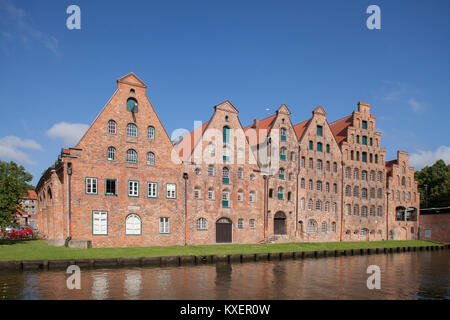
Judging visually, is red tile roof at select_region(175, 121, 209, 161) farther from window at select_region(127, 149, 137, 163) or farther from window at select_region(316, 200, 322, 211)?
window at select_region(316, 200, 322, 211)

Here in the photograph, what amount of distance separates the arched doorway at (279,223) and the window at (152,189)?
52.6ft

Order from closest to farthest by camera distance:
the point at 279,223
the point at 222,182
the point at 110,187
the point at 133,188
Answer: the point at 110,187, the point at 133,188, the point at 222,182, the point at 279,223

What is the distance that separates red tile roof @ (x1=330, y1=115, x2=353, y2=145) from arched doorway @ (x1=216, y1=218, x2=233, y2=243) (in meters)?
22.0

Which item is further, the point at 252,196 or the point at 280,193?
the point at 280,193

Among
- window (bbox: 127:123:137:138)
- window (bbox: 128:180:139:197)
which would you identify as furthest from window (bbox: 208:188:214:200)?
window (bbox: 127:123:137:138)

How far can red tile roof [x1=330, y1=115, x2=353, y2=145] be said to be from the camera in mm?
52894

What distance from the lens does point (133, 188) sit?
35.2m

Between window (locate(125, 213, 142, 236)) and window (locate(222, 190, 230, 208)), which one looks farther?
window (locate(222, 190, 230, 208))

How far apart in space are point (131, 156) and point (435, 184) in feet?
205

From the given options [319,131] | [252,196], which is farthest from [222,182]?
[319,131]

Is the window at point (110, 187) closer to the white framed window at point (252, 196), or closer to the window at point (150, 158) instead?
the window at point (150, 158)

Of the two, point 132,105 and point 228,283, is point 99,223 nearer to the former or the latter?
point 132,105

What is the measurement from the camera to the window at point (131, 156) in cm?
3516
